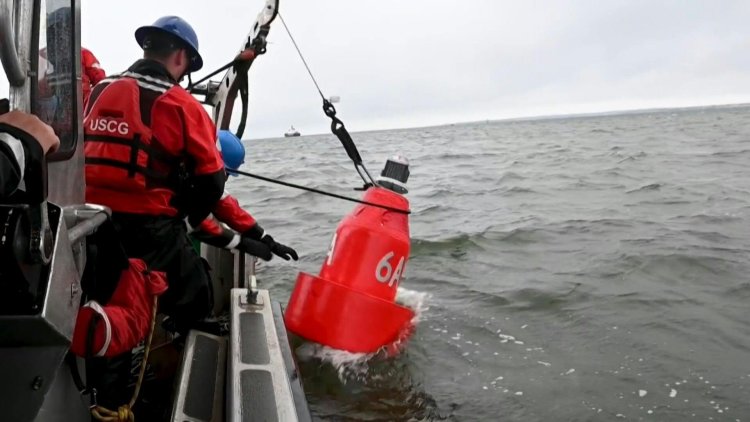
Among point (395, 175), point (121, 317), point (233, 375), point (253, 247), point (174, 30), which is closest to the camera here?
point (121, 317)

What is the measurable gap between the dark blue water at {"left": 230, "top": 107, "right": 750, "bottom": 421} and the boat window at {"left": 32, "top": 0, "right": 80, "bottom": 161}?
2282mm

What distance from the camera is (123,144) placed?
7.93 feet

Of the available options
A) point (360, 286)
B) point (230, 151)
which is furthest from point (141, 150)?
point (360, 286)

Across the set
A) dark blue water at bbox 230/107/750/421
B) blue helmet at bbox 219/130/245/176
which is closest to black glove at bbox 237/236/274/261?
blue helmet at bbox 219/130/245/176

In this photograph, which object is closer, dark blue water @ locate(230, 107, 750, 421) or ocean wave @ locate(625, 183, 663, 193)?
dark blue water @ locate(230, 107, 750, 421)

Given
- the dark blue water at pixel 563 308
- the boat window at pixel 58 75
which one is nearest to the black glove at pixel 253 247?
the dark blue water at pixel 563 308

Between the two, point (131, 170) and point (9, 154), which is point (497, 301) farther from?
point (9, 154)

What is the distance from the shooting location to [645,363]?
382 centimetres

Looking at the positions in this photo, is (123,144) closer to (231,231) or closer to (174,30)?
(174,30)

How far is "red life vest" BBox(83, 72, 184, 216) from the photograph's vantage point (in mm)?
2418

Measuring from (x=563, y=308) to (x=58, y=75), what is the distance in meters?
4.36

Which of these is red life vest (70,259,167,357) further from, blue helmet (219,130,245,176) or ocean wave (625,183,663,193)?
ocean wave (625,183,663,193)

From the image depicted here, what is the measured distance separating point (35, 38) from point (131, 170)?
3.62 feet

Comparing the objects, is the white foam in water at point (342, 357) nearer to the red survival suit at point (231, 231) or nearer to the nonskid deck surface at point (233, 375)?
the nonskid deck surface at point (233, 375)
